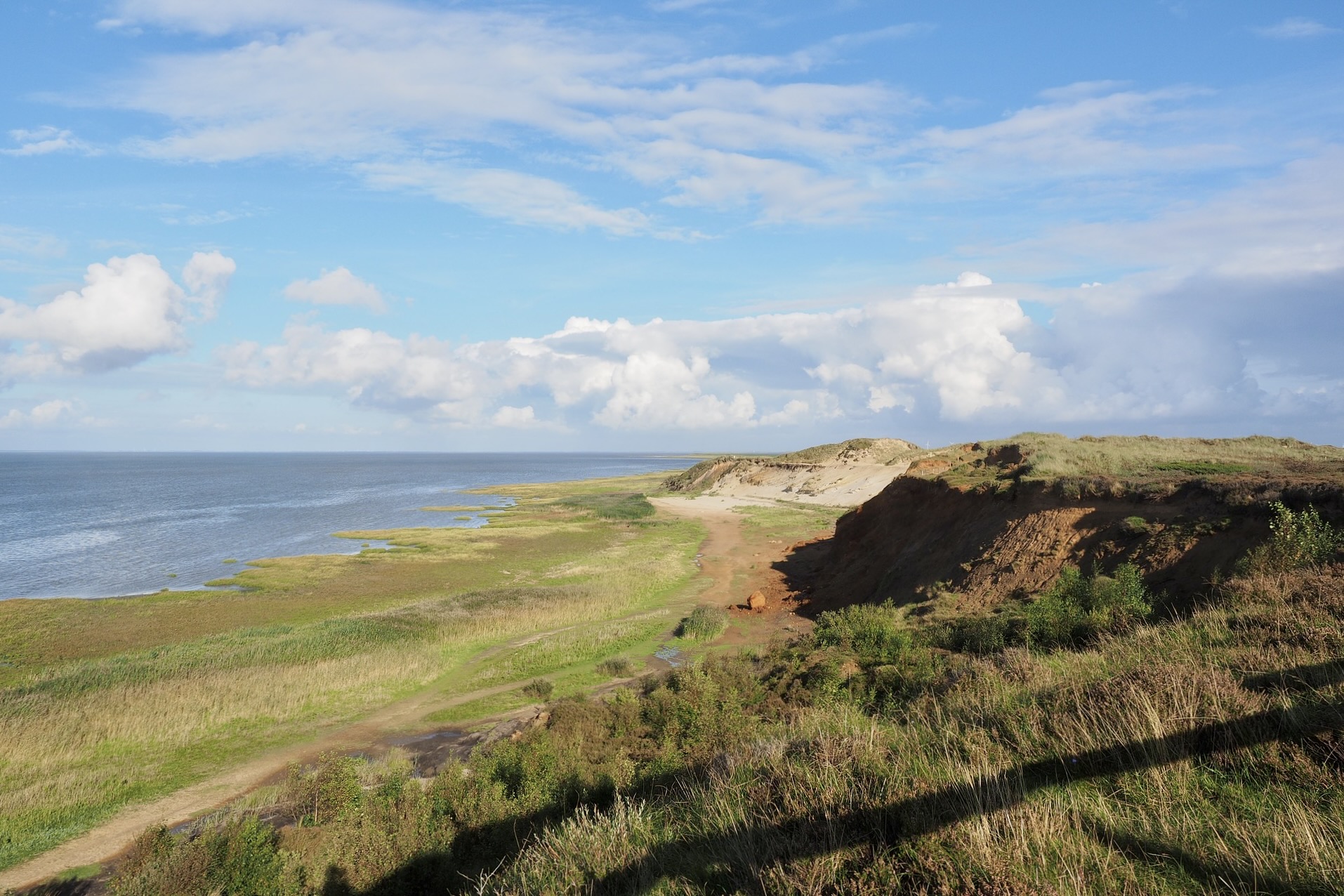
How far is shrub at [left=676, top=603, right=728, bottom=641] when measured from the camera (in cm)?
2411

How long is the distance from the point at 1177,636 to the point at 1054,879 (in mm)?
5982

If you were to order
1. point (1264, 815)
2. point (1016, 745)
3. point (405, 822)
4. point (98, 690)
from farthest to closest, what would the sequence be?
point (98, 690) < point (405, 822) < point (1016, 745) < point (1264, 815)

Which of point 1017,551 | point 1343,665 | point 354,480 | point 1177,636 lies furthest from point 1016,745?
point 354,480

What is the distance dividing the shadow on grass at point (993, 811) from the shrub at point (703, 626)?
62.6 feet

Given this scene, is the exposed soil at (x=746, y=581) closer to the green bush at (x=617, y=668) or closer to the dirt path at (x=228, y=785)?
the green bush at (x=617, y=668)

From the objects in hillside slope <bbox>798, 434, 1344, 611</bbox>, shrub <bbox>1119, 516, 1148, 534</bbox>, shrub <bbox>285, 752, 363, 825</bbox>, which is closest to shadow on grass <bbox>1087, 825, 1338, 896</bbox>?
shrub <bbox>285, 752, 363, 825</bbox>

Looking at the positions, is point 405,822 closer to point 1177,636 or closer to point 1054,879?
point 1054,879

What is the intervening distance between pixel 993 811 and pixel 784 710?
28.4ft

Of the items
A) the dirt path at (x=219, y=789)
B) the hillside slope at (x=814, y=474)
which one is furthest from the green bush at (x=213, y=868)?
the hillside slope at (x=814, y=474)

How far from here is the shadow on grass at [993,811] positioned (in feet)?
13.6

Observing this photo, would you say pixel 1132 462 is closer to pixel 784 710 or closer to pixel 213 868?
pixel 784 710

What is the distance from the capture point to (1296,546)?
41.7 ft

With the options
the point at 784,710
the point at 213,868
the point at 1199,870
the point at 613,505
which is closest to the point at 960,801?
the point at 1199,870

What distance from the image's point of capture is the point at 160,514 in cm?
7269
